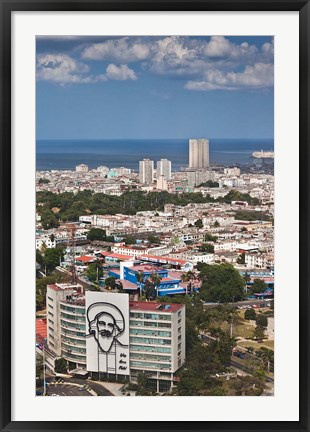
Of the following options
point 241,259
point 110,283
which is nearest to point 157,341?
point 110,283

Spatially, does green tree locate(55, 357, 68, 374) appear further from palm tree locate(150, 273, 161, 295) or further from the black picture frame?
the black picture frame

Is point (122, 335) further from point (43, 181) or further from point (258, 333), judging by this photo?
point (43, 181)

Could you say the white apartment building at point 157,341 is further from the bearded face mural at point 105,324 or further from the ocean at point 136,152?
the ocean at point 136,152

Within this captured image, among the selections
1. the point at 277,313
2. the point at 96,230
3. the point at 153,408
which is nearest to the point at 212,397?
the point at 153,408

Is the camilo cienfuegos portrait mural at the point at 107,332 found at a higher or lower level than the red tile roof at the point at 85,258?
lower

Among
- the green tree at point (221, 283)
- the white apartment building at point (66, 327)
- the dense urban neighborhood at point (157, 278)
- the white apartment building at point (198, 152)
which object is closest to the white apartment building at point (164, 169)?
the dense urban neighborhood at point (157, 278)
